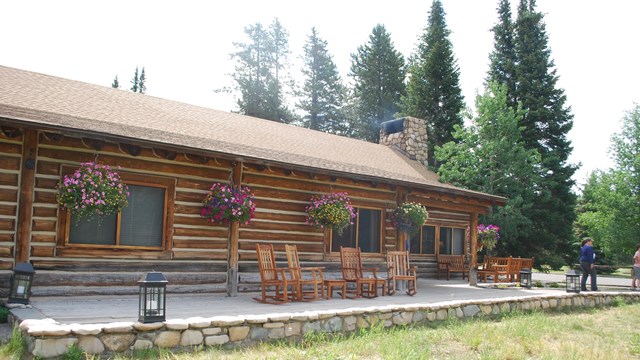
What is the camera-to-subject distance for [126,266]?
28.9 ft

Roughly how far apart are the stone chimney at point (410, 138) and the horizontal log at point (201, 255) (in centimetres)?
1052

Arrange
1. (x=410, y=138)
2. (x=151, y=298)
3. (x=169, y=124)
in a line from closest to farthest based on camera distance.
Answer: (x=151, y=298)
(x=169, y=124)
(x=410, y=138)

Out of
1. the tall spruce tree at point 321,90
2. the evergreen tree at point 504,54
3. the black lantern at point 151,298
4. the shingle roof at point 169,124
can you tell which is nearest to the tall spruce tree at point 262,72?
the tall spruce tree at point 321,90

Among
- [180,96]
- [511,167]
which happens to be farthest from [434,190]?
[180,96]

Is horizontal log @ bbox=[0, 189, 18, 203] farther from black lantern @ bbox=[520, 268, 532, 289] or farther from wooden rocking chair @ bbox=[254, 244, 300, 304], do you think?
black lantern @ bbox=[520, 268, 532, 289]

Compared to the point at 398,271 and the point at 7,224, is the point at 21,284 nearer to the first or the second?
the point at 7,224

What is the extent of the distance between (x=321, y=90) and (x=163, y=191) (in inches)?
1123

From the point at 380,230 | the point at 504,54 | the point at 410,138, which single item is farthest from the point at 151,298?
the point at 504,54

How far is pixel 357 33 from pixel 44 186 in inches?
1202

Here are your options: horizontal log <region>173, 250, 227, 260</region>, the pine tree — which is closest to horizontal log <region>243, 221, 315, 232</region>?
horizontal log <region>173, 250, 227, 260</region>

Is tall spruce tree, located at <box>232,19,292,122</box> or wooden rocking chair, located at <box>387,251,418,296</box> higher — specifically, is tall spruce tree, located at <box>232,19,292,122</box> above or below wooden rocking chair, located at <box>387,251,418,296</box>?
above

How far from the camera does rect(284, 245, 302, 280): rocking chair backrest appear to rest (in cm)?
913

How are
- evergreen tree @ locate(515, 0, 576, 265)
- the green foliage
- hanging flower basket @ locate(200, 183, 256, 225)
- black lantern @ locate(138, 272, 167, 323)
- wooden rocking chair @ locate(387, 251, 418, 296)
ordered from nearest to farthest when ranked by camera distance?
the green foliage < black lantern @ locate(138, 272, 167, 323) < hanging flower basket @ locate(200, 183, 256, 225) < wooden rocking chair @ locate(387, 251, 418, 296) < evergreen tree @ locate(515, 0, 576, 265)

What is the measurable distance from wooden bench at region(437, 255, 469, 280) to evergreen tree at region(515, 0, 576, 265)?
8827 millimetres
